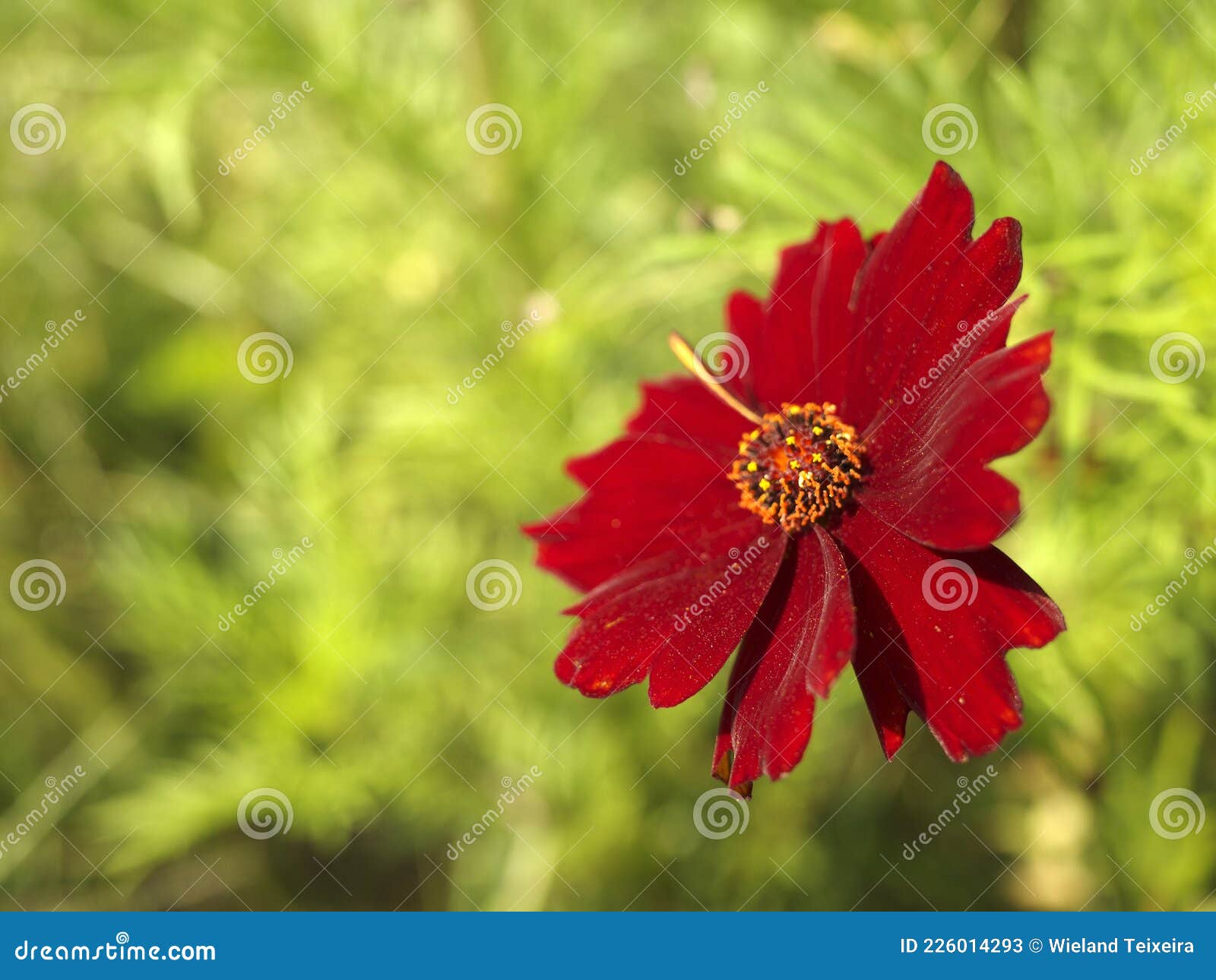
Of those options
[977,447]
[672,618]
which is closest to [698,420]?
[672,618]

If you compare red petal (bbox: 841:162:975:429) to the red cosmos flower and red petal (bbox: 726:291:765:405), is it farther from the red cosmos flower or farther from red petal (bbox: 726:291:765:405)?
red petal (bbox: 726:291:765:405)

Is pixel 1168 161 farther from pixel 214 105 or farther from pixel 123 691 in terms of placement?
pixel 123 691

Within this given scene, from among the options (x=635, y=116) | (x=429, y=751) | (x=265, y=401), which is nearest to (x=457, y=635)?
(x=429, y=751)

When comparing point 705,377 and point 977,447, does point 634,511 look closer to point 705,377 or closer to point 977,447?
point 705,377

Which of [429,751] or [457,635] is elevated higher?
[457,635]

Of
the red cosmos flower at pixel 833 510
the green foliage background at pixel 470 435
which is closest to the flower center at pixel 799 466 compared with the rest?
the red cosmos flower at pixel 833 510

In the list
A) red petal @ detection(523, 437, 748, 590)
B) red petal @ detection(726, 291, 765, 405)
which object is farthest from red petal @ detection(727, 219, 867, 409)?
red petal @ detection(523, 437, 748, 590)
